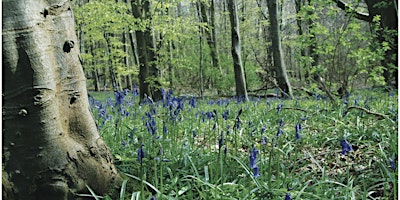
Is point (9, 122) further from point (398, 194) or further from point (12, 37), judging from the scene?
point (398, 194)

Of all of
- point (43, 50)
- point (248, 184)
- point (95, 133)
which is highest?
point (43, 50)

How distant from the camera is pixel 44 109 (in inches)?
62.2

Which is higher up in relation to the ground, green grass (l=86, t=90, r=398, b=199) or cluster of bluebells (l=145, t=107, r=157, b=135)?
cluster of bluebells (l=145, t=107, r=157, b=135)

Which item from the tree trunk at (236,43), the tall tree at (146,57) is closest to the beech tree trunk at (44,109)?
the tall tree at (146,57)

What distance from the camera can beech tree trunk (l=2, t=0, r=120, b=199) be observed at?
1.55m

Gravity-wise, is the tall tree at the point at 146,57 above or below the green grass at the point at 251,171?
above

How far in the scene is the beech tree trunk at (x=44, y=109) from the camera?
155cm

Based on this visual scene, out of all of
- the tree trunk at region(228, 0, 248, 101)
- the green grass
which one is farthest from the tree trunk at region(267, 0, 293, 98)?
the green grass

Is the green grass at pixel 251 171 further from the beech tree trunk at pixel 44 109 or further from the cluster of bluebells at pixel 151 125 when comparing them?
the beech tree trunk at pixel 44 109

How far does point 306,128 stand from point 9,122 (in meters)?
3.15

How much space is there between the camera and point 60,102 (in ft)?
5.49

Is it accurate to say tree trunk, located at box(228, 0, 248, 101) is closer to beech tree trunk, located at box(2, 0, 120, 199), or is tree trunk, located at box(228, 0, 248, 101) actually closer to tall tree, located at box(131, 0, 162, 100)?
tall tree, located at box(131, 0, 162, 100)

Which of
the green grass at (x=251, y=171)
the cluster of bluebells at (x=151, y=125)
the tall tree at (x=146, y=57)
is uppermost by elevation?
the tall tree at (x=146, y=57)

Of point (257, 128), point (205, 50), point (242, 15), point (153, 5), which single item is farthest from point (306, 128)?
point (242, 15)
